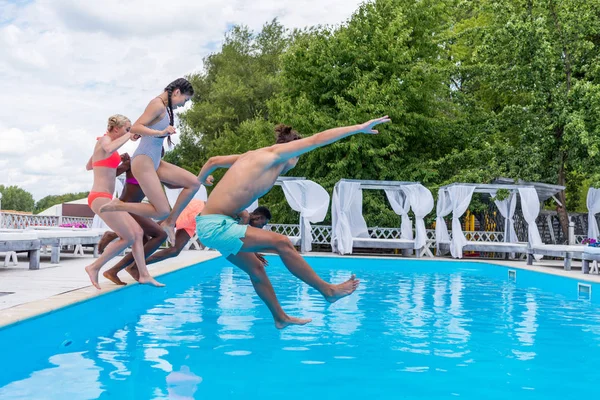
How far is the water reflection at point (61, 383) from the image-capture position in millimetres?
3477

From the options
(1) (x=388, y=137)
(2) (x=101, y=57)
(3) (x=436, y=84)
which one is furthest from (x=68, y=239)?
(3) (x=436, y=84)

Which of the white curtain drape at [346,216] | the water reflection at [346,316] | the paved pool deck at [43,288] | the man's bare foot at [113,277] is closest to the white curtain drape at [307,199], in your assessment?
the white curtain drape at [346,216]

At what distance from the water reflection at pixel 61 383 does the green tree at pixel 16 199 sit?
11241 centimetres

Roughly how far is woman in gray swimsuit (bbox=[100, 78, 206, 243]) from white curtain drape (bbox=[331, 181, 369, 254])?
12.1m

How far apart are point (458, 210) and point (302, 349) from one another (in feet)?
45.0

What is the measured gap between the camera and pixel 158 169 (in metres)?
6.26

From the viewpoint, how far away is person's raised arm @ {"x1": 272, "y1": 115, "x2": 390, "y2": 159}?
4.18 metres

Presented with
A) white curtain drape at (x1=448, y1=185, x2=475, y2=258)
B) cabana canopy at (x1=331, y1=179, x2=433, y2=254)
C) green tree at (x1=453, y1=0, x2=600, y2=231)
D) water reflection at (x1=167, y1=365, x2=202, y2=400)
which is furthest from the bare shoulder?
green tree at (x1=453, y1=0, x2=600, y2=231)

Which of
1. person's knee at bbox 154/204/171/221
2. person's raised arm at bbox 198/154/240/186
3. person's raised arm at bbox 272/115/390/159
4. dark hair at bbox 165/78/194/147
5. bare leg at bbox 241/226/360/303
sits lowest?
bare leg at bbox 241/226/360/303

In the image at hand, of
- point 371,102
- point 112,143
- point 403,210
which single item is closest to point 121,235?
point 112,143

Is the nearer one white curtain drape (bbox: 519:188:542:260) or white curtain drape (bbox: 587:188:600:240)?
white curtain drape (bbox: 519:188:542:260)

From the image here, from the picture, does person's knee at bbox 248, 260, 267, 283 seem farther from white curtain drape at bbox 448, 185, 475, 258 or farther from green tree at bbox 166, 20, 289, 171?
green tree at bbox 166, 20, 289, 171

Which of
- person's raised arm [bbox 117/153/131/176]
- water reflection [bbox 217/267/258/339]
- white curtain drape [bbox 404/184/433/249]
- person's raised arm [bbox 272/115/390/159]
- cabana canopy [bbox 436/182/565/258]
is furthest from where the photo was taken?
white curtain drape [bbox 404/184/433/249]

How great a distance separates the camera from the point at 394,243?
60.5 feet
